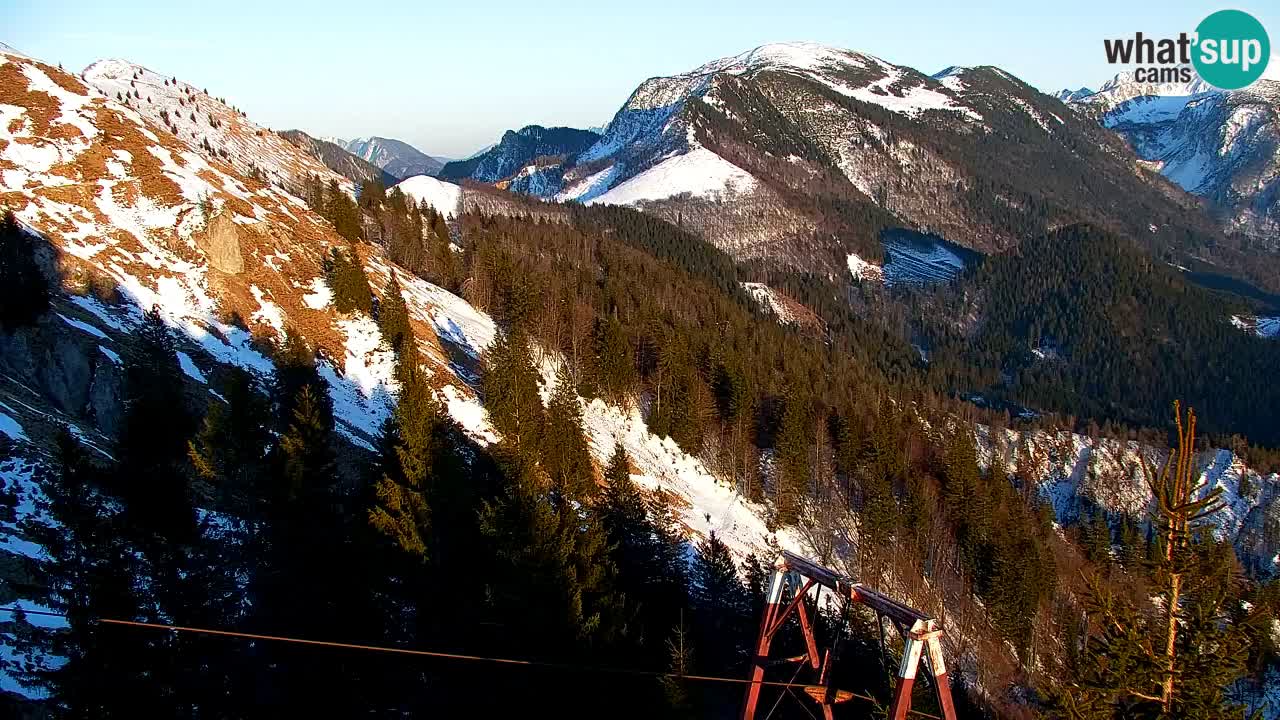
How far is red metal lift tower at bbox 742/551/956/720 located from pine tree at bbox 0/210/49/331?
35.3 metres

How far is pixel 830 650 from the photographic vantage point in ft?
36.9

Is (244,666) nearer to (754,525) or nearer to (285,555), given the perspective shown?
(285,555)

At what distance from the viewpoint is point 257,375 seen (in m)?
41.8

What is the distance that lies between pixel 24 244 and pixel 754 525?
56.3 metres

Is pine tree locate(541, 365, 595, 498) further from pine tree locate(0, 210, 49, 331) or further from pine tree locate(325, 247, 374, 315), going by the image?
pine tree locate(0, 210, 49, 331)

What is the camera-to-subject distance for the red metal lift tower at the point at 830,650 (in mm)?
10242

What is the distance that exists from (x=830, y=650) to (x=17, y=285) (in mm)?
37416

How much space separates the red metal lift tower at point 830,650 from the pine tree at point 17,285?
35.3m

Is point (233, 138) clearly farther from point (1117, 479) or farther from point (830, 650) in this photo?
point (1117, 479)

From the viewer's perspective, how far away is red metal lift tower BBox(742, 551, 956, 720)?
403 inches

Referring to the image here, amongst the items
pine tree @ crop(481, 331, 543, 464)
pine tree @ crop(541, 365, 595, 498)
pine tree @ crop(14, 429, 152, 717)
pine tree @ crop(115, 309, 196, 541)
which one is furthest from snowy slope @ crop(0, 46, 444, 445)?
pine tree @ crop(14, 429, 152, 717)

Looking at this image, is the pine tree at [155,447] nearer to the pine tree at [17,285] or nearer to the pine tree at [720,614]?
the pine tree at [17,285]

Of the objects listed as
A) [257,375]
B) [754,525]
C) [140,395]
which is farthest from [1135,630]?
[754,525]

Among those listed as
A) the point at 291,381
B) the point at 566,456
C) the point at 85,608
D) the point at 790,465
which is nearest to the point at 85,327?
the point at 291,381
